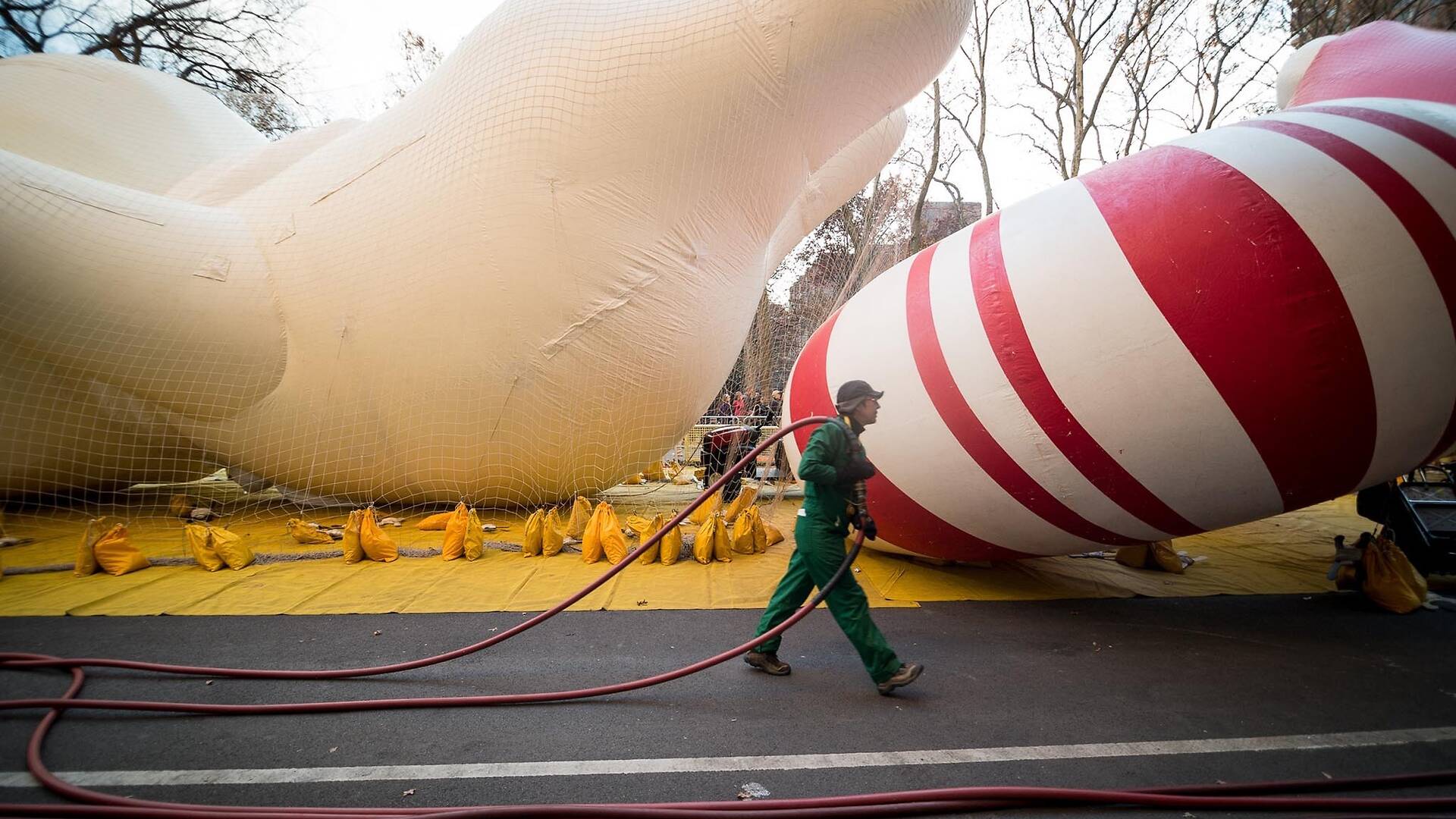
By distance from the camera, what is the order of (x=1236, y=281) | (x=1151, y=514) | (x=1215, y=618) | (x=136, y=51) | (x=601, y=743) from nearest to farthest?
1. (x=601, y=743)
2. (x=1236, y=281)
3. (x=1151, y=514)
4. (x=1215, y=618)
5. (x=136, y=51)

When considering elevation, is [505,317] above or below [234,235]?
below

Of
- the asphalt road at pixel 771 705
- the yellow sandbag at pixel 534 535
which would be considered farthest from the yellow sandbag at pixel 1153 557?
the yellow sandbag at pixel 534 535

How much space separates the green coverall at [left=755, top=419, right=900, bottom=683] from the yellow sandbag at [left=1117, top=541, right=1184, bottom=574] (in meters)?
3.21

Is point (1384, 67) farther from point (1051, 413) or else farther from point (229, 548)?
point (229, 548)

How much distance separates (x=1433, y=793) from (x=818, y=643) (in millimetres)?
2455

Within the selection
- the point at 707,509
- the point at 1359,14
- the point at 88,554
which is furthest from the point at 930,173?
the point at 88,554

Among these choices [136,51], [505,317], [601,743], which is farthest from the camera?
[136,51]

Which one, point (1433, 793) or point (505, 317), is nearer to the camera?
point (1433, 793)

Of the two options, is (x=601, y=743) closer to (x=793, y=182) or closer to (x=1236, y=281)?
(x=1236, y=281)

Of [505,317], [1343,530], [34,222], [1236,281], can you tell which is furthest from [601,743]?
[1343,530]

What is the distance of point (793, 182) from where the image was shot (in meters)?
6.77

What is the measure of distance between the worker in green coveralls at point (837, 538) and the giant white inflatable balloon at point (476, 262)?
11.4 ft

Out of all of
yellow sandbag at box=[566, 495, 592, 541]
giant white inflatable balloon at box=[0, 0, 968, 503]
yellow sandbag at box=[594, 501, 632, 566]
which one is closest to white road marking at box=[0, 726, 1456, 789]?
yellow sandbag at box=[594, 501, 632, 566]

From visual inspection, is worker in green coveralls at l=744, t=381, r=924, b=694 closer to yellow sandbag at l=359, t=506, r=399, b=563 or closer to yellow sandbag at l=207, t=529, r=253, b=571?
yellow sandbag at l=359, t=506, r=399, b=563
